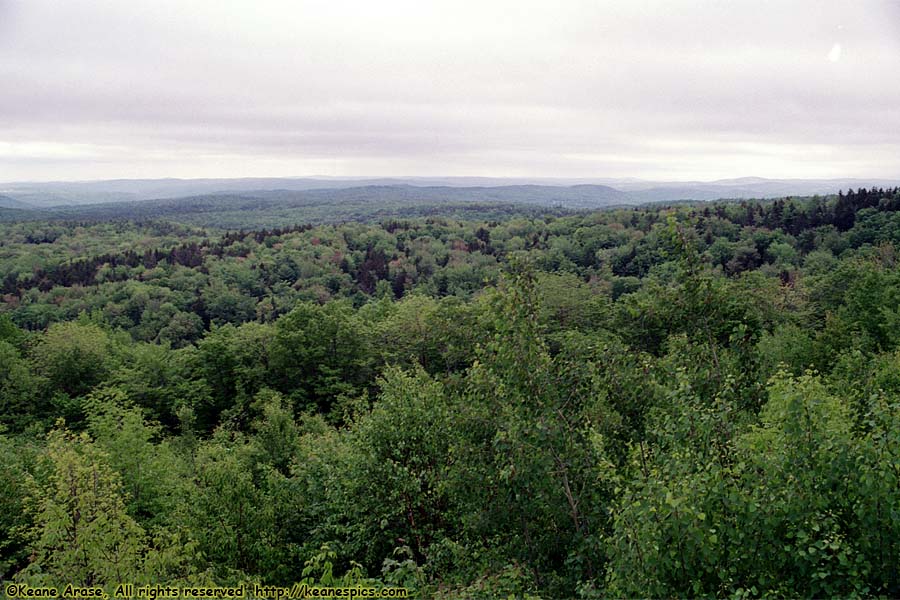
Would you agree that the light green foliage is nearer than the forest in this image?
No

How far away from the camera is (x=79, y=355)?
46938mm

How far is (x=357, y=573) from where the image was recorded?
26.9 ft

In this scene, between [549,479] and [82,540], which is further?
[82,540]

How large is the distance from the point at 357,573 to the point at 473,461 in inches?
117

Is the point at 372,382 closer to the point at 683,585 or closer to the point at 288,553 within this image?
the point at 288,553

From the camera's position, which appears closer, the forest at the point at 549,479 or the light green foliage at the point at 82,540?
the forest at the point at 549,479

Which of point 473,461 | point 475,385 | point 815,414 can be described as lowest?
point 473,461

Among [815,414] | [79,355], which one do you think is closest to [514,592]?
[815,414]

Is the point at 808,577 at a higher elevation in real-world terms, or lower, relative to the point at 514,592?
higher

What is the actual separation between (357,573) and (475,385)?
3.90 m

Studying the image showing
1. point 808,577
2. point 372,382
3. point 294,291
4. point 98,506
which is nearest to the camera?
point 808,577

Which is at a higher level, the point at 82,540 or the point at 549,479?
the point at 549,479

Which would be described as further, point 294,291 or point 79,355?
point 294,291

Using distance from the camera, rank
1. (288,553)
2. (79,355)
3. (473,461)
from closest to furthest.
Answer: (473,461) < (288,553) < (79,355)
